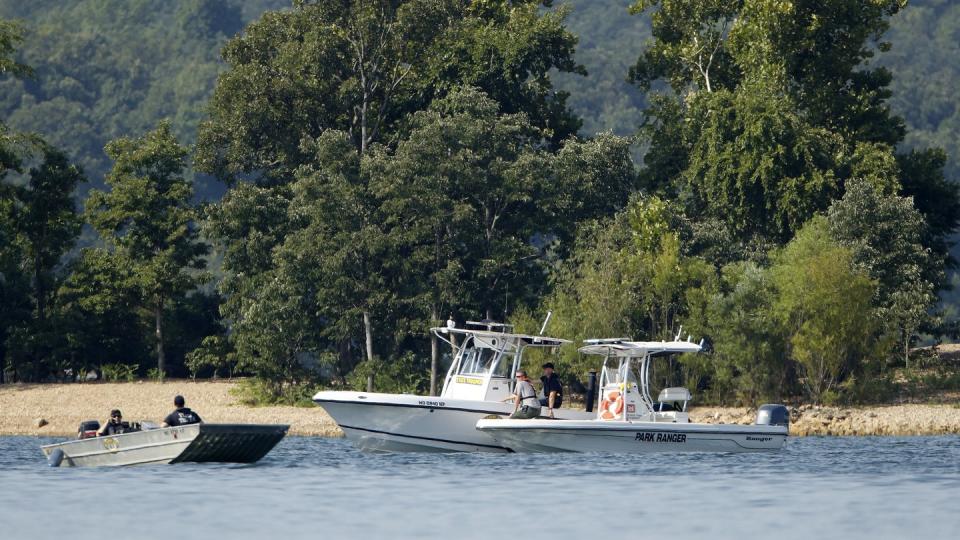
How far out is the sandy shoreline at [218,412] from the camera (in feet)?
171

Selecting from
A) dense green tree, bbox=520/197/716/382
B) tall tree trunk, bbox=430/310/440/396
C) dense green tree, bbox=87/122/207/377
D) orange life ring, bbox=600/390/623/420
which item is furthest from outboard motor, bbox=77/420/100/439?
dense green tree, bbox=87/122/207/377

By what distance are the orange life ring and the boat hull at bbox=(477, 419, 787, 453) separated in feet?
3.76

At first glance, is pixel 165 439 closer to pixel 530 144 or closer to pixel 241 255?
pixel 241 255

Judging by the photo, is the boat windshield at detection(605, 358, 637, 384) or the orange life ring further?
the boat windshield at detection(605, 358, 637, 384)

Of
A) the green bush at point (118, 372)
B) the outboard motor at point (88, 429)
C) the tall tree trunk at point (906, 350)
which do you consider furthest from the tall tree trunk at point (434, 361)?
the outboard motor at point (88, 429)

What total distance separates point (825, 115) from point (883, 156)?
4.07 metres

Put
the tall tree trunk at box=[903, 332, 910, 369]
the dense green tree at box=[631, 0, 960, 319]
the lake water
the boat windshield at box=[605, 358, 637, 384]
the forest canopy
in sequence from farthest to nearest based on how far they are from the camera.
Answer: the dense green tree at box=[631, 0, 960, 319]
the tall tree trunk at box=[903, 332, 910, 369]
the forest canopy
the boat windshield at box=[605, 358, 637, 384]
the lake water

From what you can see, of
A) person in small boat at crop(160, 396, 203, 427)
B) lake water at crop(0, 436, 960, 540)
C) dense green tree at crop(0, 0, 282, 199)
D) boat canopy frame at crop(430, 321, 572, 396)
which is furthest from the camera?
dense green tree at crop(0, 0, 282, 199)

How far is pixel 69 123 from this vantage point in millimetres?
163000

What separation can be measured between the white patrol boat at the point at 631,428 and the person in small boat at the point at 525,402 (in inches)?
32.9

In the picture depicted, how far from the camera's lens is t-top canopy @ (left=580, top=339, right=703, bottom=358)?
3838cm

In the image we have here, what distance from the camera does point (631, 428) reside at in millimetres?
37219

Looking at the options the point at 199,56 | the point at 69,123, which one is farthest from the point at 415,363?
the point at 199,56

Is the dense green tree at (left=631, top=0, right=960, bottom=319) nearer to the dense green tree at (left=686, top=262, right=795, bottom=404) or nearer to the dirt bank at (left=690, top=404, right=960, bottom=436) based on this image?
the dense green tree at (left=686, top=262, right=795, bottom=404)
